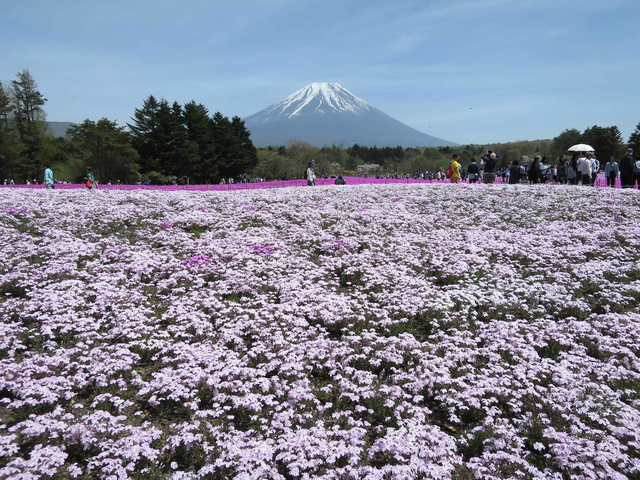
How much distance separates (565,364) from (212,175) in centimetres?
7918

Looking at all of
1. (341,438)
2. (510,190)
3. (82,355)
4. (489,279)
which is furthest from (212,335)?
(510,190)

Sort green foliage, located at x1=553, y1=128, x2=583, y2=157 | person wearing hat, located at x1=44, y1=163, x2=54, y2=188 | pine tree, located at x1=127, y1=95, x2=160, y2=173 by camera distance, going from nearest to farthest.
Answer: person wearing hat, located at x1=44, y1=163, x2=54, y2=188 < pine tree, located at x1=127, y1=95, x2=160, y2=173 < green foliage, located at x1=553, y1=128, x2=583, y2=157

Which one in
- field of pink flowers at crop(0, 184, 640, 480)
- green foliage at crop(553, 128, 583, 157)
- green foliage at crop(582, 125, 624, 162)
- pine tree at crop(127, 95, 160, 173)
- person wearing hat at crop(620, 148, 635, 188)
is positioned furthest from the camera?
green foliage at crop(553, 128, 583, 157)

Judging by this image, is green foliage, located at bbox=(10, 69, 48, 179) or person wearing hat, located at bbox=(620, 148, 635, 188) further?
green foliage, located at bbox=(10, 69, 48, 179)

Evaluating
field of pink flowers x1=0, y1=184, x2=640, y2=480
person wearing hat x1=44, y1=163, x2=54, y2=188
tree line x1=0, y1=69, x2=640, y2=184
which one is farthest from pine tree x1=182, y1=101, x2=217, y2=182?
field of pink flowers x1=0, y1=184, x2=640, y2=480

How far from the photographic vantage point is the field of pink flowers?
4.61m

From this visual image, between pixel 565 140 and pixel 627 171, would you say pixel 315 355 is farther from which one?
pixel 565 140

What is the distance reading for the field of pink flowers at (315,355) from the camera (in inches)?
181

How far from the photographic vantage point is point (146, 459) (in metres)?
4.64

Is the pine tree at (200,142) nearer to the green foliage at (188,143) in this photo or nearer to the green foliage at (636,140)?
the green foliage at (188,143)

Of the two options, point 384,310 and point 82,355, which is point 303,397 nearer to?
point 384,310

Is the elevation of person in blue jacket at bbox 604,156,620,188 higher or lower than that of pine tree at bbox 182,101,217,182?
lower

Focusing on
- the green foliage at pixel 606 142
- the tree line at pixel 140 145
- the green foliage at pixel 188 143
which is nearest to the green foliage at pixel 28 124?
the tree line at pixel 140 145

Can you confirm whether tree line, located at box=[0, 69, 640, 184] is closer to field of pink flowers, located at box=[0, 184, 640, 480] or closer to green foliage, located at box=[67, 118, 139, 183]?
green foliage, located at box=[67, 118, 139, 183]
